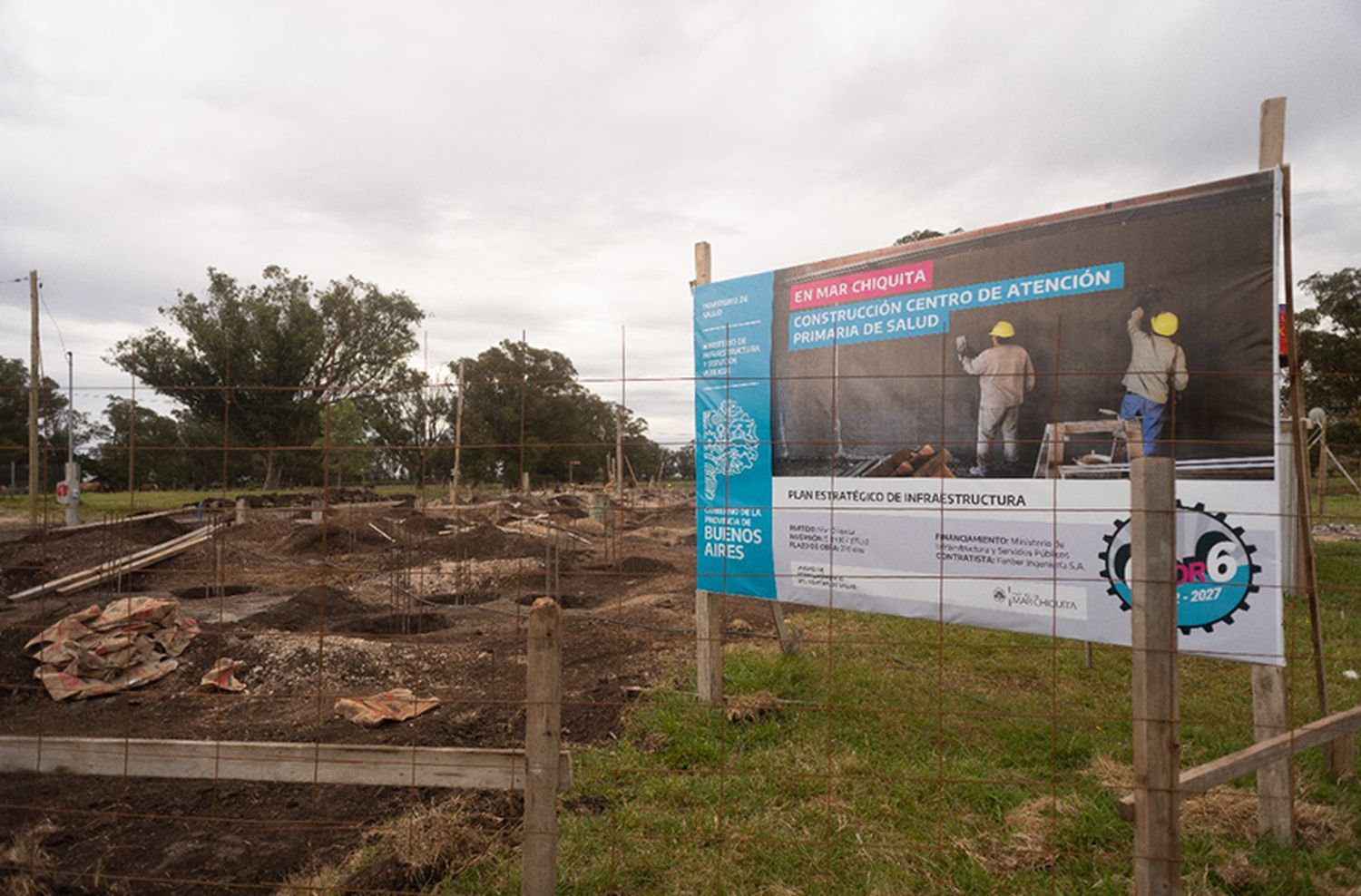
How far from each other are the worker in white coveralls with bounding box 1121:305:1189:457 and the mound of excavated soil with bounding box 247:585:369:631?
8138mm

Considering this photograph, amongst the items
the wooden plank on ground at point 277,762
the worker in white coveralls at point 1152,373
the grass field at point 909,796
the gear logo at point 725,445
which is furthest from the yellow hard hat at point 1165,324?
the wooden plank on ground at point 277,762

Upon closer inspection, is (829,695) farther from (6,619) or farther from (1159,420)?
(6,619)

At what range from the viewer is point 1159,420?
11.8 feet

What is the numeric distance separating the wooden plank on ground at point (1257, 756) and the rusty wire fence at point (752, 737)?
17 millimetres

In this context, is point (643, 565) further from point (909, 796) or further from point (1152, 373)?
point (1152, 373)

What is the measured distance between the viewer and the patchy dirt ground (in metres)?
3.48

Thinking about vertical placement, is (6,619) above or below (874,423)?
below

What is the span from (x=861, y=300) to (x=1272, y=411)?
2.11m

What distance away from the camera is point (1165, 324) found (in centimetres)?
359

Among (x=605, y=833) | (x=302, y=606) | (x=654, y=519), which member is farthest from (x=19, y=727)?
(x=654, y=519)

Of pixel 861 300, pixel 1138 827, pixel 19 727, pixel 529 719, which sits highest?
pixel 861 300

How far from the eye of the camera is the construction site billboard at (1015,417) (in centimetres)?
340

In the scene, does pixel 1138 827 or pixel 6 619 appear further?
pixel 6 619

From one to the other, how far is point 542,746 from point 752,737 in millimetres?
2529
